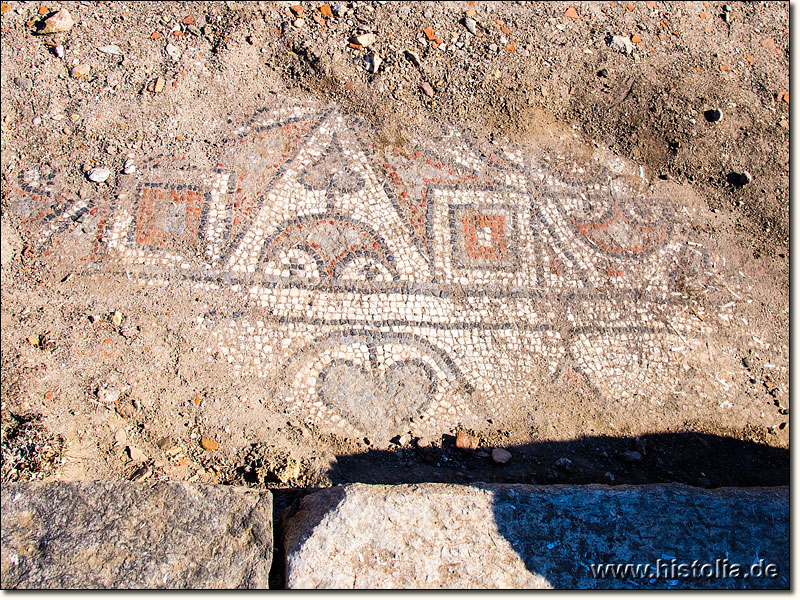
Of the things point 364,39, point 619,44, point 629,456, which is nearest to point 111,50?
point 364,39

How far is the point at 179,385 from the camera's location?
14.0 ft

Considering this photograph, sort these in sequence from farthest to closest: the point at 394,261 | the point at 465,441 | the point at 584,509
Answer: the point at 394,261, the point at 465,441, the point at 584,509

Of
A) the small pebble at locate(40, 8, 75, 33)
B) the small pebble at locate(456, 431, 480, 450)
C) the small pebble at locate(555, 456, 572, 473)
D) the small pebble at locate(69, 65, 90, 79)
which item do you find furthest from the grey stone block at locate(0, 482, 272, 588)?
the small pebble at locate(40, 8, 75, 33)

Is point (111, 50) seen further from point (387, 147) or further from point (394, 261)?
point (394, 261)

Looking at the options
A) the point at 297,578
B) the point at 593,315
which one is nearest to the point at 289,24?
the point at 593,315

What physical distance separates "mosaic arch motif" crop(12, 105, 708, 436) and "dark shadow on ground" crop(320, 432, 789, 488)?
10.4 inches

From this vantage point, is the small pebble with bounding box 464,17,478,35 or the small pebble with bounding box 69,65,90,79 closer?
the small pebble with bounding box 69,65,90,79

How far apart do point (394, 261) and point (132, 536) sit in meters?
2.75

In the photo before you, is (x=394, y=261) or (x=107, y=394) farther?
(x=394, y=261)

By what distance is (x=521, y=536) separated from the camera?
3.44 meters

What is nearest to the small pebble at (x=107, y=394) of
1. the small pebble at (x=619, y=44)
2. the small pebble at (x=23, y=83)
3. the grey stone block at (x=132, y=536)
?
the grey stone block at (x=132, y=536)

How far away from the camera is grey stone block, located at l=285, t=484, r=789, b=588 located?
10.7 ft

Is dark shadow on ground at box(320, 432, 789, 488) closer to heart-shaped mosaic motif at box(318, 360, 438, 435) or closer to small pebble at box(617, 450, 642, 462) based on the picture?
small pebble at box(617, 450, 642, 462)

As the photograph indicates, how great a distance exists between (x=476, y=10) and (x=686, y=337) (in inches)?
149
